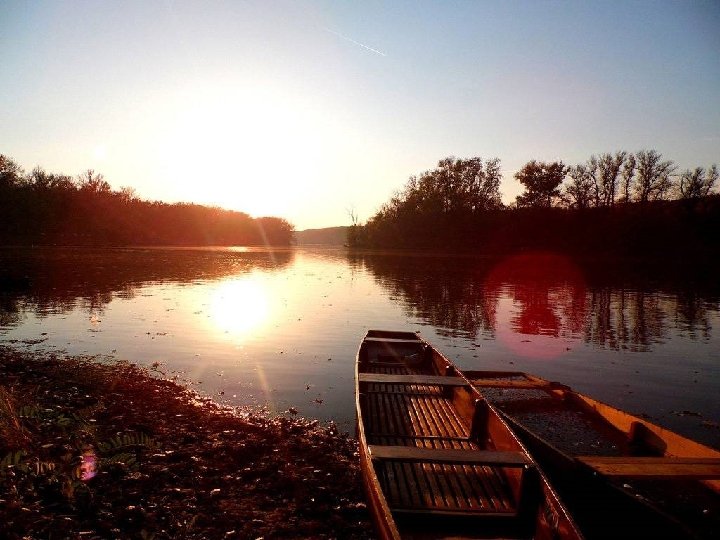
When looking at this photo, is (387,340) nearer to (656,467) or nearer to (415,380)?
(415,380)

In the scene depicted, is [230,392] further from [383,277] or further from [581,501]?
[383,277]

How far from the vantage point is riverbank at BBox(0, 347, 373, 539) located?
6855mm

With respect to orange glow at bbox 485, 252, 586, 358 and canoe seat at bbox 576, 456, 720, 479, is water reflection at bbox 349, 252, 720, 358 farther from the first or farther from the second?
canoe seat at bbox 576, 456, 720, 479

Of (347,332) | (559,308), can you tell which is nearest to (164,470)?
(347,332)

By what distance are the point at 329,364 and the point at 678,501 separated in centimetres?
1169

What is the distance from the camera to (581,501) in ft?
26.0

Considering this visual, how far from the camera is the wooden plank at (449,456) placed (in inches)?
257

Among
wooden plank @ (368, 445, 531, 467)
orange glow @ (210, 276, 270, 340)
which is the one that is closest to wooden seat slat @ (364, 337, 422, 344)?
orange glow @ (210, 276, 270, 340)

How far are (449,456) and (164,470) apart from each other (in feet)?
17.6

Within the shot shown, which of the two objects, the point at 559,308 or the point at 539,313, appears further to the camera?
the point at 559,308

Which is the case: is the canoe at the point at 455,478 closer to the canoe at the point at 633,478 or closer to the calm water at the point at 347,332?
the canoe at the point at 633,478

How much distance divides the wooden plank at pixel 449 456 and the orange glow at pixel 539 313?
14.3m

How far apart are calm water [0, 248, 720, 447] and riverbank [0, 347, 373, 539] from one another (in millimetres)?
1925

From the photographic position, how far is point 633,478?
23.5ft
